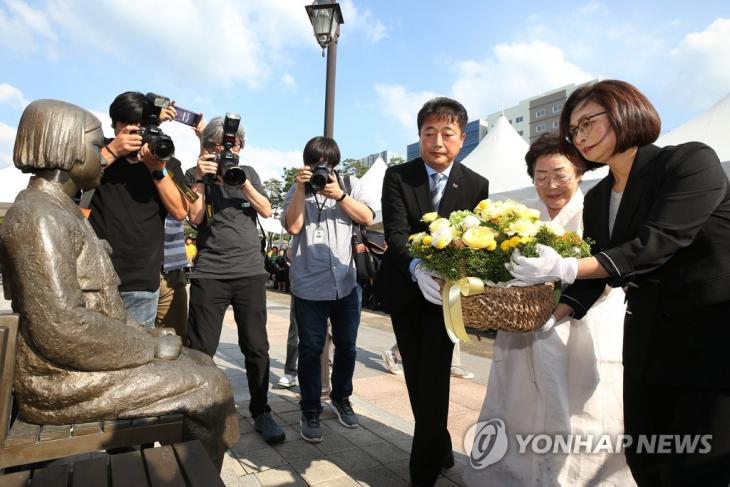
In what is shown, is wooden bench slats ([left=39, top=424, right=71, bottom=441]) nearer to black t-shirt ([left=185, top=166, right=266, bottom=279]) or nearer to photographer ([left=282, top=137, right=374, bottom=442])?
black t-shirt ([left=185, top=166, right=266, bottom=279])

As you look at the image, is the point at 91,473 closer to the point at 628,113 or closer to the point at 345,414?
the point at 628,113

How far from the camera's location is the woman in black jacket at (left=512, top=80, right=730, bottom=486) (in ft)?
4.82

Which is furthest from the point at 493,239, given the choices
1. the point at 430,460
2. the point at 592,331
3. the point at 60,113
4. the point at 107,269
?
the point at 60,113

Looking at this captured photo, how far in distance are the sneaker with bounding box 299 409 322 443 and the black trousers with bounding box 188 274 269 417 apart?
1.07 ft

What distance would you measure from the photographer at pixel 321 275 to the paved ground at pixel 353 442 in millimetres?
159

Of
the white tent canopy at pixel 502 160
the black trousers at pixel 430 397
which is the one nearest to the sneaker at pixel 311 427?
the black trousers at pixel 430 397

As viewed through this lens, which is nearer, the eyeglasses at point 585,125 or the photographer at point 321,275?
the eyeglasses at point 585,125

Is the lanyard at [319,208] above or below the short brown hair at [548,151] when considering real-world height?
below

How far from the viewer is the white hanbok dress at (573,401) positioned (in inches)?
91.1

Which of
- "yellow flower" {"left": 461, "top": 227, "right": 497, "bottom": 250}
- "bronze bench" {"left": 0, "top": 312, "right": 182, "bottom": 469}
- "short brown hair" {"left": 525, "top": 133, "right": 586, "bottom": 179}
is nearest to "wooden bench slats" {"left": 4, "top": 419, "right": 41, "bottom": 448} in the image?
"bronze bench" {"left": 0, "top": 312, "right": 182, "bottom": 469}

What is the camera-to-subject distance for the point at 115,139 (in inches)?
94.3

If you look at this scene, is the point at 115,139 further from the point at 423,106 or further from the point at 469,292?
the point at 469,292

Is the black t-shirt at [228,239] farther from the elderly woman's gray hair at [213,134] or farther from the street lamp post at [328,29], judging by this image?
the street lamp post at [328,29]

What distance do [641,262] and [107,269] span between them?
1.99m
